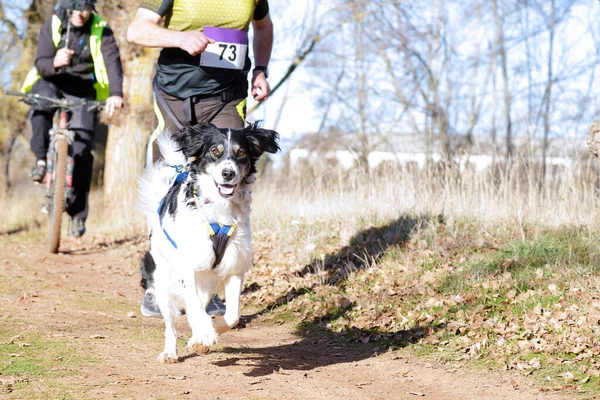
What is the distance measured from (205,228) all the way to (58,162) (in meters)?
4.64

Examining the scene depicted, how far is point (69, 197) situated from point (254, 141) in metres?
4.77

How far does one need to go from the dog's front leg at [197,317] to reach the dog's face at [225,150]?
0.56 meters

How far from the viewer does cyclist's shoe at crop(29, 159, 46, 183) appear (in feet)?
28.3

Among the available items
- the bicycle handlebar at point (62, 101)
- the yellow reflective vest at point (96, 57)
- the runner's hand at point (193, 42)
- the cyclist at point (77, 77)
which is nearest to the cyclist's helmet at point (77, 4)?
the cyclist at point (77, 77)

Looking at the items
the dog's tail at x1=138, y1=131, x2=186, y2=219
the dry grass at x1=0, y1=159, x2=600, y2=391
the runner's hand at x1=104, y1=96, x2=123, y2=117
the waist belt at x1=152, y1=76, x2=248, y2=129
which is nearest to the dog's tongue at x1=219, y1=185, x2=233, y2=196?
the dog's tail at x1=138, y1=131, x2=186, y2=219

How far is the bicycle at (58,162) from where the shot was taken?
26.9ft

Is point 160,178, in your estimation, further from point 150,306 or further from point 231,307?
point 231,307

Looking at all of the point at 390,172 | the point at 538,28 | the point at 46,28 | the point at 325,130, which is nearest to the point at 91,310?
the point at 46,28

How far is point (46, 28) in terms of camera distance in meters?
8.08

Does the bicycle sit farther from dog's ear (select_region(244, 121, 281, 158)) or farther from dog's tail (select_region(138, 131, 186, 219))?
dog's ear (select_region(244, 121, 281, 158))

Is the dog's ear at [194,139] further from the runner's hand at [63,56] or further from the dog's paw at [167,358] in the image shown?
the runner's hand at [63,56]

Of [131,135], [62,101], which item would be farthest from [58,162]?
[131,135]

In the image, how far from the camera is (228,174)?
423cm

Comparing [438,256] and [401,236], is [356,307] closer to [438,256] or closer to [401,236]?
[438,256]
